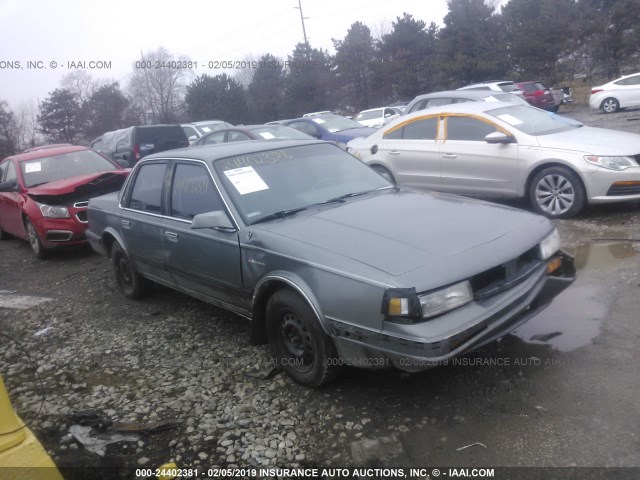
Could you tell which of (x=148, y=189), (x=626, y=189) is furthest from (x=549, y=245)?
(x=148, y=189)

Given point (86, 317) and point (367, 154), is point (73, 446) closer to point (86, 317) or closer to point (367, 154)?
point (86, 317)

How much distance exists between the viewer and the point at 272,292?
12.3 feet

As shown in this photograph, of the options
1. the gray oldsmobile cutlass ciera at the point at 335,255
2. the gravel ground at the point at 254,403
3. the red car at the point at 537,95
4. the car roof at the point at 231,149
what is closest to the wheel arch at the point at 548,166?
the gravel ground at the point at 254,403

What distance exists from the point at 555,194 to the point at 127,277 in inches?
198

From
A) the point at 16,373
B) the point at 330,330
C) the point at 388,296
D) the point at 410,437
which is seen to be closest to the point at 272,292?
the point at 330,330

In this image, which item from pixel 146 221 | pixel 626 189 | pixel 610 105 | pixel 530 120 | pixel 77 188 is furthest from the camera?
pixel 610 105

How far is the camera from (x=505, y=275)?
3355 mm

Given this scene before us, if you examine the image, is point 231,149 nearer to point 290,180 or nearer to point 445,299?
point 290,180

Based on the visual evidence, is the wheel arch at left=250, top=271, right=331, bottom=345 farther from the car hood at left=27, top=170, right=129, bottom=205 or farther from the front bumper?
the car hood at left=27, top=170, right=129, bottom=205

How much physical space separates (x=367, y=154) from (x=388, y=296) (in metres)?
5.81

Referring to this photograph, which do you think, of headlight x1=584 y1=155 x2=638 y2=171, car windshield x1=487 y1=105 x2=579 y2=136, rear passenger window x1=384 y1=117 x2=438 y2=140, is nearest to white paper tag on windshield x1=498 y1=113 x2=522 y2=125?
car windshield x1=487 y1=105 x2=579 y2=136

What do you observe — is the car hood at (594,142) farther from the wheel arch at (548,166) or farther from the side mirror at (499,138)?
the side mirror at (499,138)

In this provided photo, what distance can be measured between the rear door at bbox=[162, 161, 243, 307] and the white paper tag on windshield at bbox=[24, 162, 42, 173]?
478cm

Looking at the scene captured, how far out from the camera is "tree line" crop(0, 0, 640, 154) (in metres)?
29.9
